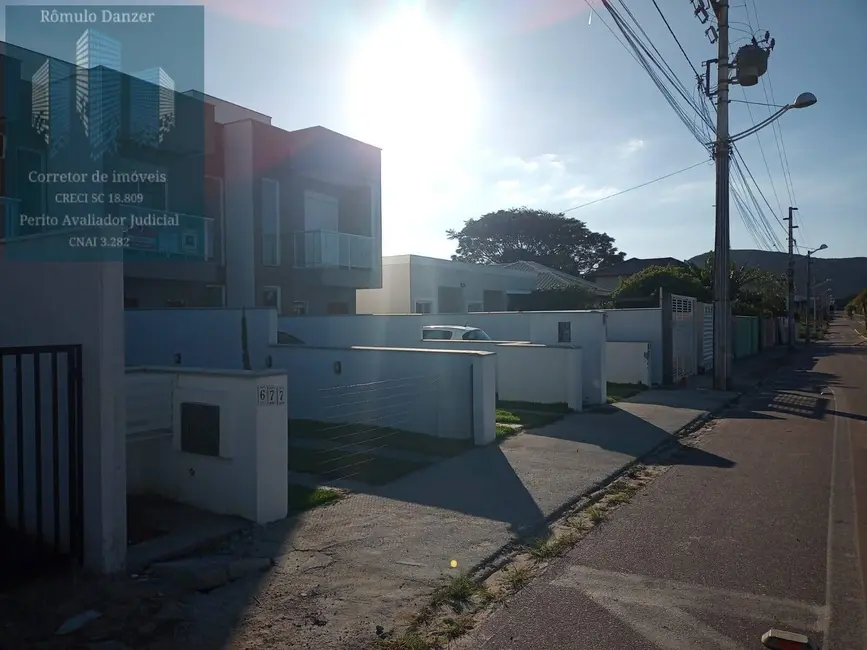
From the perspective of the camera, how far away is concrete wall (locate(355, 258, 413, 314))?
28891 mm

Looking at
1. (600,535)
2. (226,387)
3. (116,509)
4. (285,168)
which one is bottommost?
(600,535)

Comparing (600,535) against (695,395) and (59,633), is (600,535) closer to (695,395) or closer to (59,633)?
(59,633)

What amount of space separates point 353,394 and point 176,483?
4.58 meters

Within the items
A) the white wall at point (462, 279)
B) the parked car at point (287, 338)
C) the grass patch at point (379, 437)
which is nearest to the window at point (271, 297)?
the parked car at point (287, 338)

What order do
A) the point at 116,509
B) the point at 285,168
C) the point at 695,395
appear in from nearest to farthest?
the point at 116,509, the point at 695,395, the point at 285,168

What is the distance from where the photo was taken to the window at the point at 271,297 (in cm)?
2066

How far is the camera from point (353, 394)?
11.6 metres

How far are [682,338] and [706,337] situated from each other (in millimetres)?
4180

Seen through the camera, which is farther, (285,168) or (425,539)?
(285,168)

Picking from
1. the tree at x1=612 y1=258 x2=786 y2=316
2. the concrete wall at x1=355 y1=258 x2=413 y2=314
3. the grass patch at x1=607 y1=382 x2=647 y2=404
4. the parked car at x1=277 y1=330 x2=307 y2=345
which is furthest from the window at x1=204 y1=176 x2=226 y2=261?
the tree at x1=612 y1=258 x2=786 y2=316

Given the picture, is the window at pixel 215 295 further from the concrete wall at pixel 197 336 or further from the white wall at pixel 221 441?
the white wall at pixel 221 441

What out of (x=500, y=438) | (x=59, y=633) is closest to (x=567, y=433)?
(x=500, y=438)

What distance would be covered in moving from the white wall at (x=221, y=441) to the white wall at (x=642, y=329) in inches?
577

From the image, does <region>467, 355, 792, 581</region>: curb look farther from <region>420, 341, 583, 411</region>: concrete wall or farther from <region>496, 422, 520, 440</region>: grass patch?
<region>420, 341, 583, 411</region>: concrete wall
